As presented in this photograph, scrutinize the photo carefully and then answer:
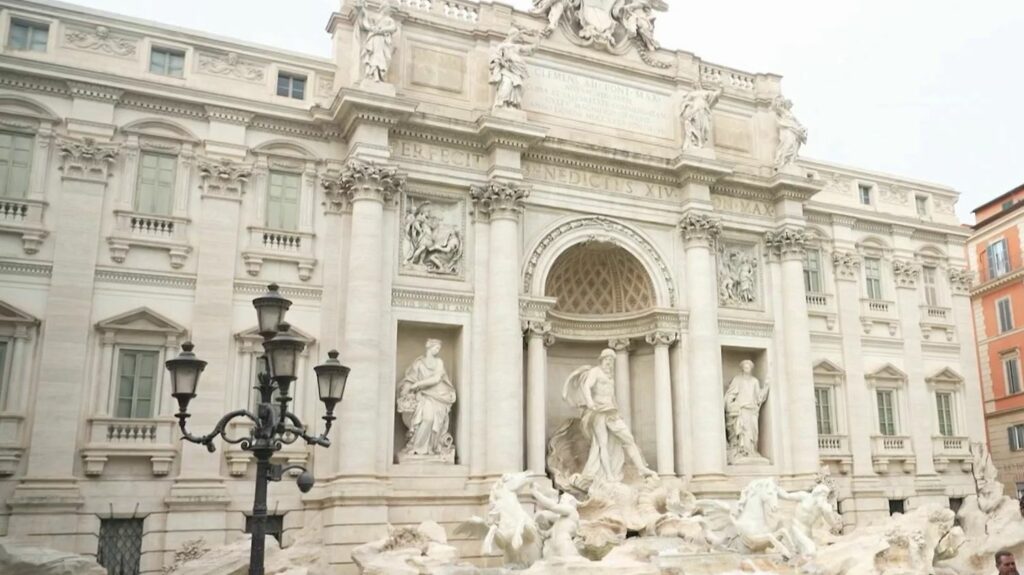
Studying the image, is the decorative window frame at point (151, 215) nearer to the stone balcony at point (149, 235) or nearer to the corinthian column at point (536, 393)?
the stone balcony at point (149, 235)

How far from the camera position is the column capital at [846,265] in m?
26.4

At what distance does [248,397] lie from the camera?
18672 mm

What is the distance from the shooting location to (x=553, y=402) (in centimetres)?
2280

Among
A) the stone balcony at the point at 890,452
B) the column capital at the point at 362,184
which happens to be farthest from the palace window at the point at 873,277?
the column capital at the point at 362,184

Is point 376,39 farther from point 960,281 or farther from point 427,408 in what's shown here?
point 960,281

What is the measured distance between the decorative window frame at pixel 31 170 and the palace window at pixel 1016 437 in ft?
108

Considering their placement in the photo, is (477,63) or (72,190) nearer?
(72,190)

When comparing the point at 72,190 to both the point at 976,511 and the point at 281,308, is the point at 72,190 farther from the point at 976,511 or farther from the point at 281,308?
the point at 976,511

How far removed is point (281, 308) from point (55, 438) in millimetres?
9635

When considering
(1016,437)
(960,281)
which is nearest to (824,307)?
(960,281)

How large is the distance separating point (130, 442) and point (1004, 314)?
32.4 m

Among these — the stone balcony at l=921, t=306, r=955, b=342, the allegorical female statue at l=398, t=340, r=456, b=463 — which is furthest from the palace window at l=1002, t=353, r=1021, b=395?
the allegorical female statue at l=398, t=340, r=456, b=463

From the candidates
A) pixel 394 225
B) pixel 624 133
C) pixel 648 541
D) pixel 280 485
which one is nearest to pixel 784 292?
pixel 624 133

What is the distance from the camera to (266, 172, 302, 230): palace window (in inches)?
781
